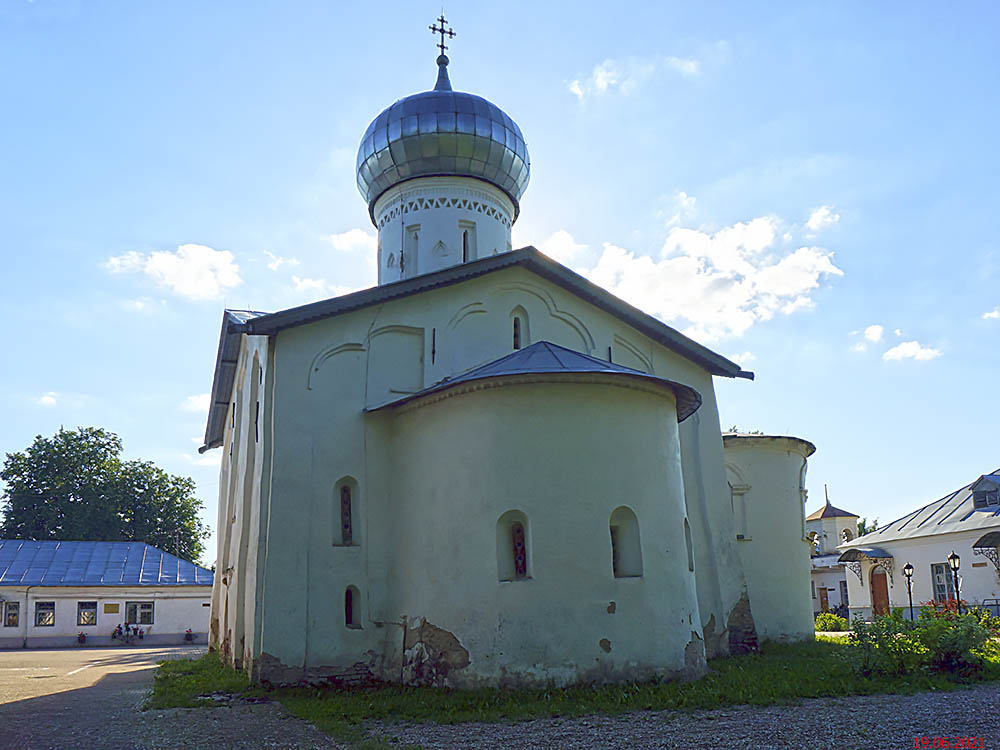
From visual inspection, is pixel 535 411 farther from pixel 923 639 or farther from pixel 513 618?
pixel 923 639

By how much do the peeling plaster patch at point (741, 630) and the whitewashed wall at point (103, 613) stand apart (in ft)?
65.0

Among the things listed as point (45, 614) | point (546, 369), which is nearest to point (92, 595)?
point (45, 614)

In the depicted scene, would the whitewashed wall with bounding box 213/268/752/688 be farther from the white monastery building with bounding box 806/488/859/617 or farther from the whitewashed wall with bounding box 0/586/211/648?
the whitewashed wall with bounding box 0/586/211/648

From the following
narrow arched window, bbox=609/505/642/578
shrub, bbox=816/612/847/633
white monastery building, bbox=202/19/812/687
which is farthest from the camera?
shrub, bbox=816/612/847/633

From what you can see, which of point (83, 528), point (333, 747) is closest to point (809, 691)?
point (333, 747)

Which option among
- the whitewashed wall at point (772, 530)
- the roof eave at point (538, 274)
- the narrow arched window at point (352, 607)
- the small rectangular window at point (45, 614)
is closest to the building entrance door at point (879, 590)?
the whitewashed wall at point (772, 530)

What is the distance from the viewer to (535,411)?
10742mm

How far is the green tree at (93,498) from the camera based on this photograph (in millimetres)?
35531

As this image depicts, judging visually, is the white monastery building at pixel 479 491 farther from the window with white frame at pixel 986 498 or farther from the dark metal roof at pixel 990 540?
the window with white frame at pixel 986 498

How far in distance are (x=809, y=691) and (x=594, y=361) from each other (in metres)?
4.98

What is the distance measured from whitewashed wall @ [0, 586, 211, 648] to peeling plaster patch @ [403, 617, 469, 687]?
1916cm

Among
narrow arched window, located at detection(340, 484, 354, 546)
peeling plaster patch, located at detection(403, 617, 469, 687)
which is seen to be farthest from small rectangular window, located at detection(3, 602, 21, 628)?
peeling plaster patch, located at detection(403, 617, 469, 687)

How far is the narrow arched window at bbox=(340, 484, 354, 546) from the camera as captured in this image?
38.9 ft

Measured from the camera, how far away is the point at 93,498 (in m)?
36.2
